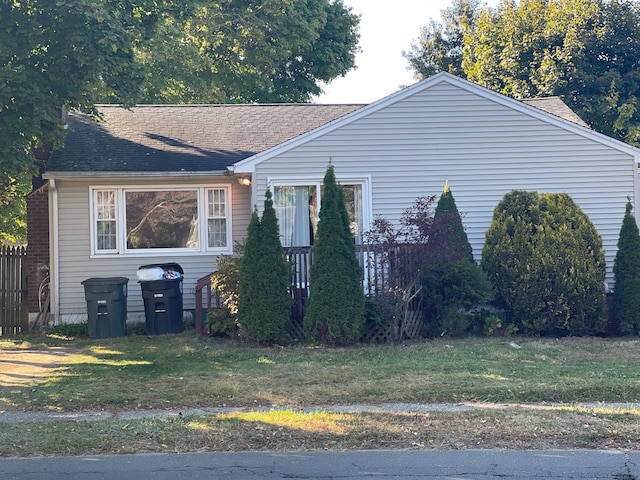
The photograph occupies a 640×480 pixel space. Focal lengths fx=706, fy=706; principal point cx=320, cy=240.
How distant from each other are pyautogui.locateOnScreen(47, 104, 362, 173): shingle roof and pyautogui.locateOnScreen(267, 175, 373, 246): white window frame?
1.71 metres

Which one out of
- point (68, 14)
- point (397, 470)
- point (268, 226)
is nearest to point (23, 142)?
point (68, 14)

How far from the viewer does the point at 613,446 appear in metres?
6.25

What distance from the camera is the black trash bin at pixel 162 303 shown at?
43.9 feet

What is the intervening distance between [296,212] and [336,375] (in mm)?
5011

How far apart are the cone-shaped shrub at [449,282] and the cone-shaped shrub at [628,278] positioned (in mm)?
2364

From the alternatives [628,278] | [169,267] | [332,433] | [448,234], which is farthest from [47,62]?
[628,278]

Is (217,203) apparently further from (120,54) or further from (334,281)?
(120,54)

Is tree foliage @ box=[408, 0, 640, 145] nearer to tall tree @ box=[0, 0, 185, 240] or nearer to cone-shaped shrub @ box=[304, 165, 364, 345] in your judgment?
cone-shaped shrub @ box=[304, 165, 364, 345]

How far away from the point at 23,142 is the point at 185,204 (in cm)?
483

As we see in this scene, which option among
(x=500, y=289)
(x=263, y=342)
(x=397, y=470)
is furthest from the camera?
(x=500, y=289)

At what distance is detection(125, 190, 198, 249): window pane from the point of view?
47.8 ft

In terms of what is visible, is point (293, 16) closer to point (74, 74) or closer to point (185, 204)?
point (185, 204)

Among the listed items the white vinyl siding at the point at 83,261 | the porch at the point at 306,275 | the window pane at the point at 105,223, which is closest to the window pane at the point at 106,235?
the window pane at the point at 105,223

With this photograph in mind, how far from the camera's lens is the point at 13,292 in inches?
573
